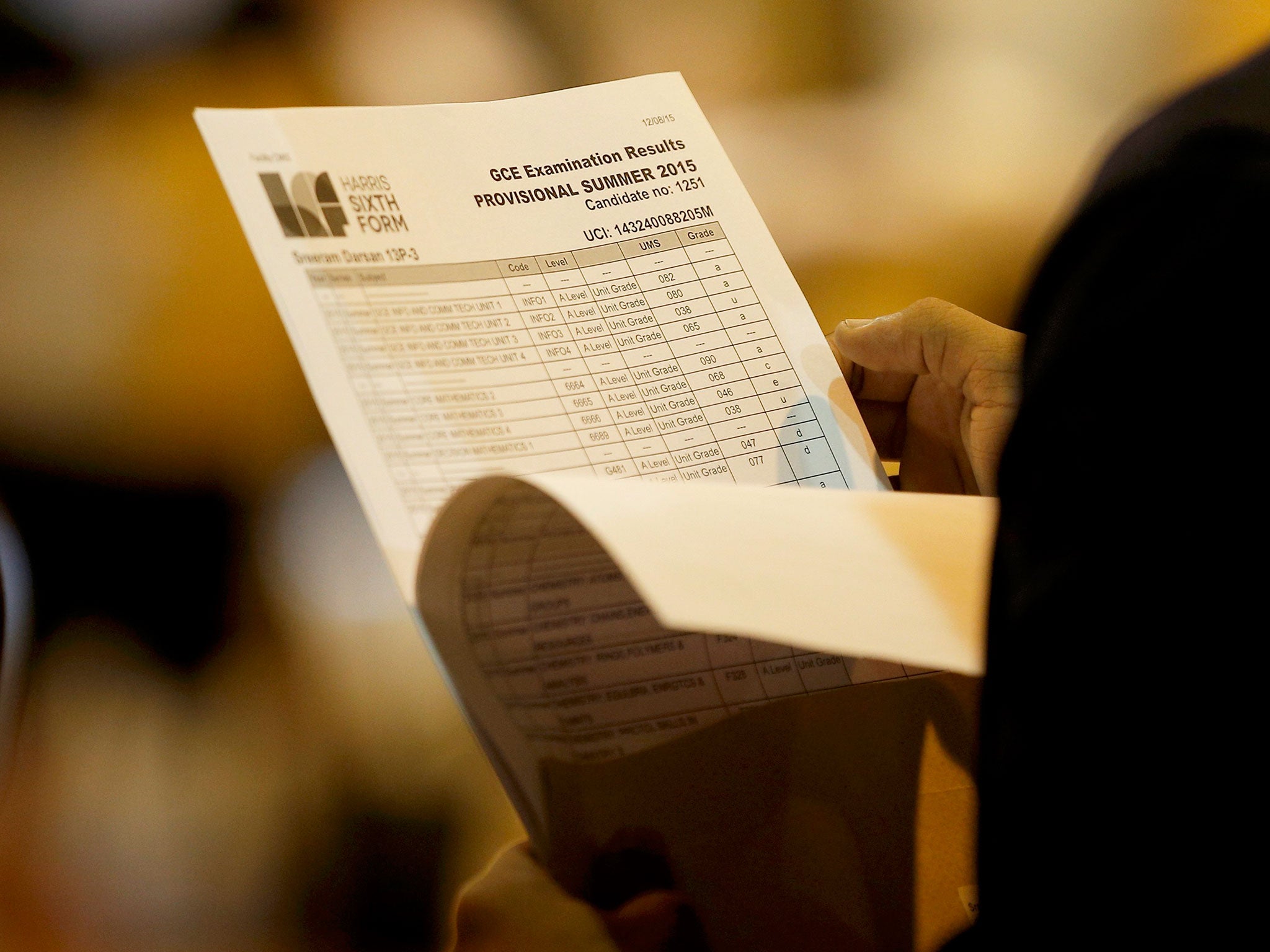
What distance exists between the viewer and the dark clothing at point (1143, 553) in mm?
166

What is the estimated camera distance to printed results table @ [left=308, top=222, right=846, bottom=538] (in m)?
0.40

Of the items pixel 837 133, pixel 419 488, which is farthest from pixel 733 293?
pixel 837 133

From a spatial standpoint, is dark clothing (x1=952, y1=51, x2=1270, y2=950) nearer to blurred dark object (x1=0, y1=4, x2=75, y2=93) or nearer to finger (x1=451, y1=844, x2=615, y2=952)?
finger (x1=451, y1=844, x2=615, y2=952)

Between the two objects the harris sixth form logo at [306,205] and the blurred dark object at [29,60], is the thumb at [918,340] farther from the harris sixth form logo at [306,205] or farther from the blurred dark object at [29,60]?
the blurred dark object at [29,60]

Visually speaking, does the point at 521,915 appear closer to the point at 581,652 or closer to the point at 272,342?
the point at 581,652

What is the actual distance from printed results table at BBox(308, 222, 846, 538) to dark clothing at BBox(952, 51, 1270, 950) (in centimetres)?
24

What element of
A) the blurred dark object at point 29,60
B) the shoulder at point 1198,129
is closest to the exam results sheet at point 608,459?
the shoulder at point 1198,129

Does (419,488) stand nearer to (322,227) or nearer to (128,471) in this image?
(322,227)

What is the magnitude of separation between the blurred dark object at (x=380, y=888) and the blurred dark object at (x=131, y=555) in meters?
0.13

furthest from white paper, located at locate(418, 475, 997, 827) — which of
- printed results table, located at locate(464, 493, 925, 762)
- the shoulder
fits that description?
the shoulder

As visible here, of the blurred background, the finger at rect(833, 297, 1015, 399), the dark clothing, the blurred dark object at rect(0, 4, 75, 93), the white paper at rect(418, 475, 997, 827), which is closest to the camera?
the dark clothing

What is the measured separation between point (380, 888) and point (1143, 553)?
310 mm

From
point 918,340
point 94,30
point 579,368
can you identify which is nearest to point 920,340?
point 918,340

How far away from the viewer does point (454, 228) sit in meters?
0.46
